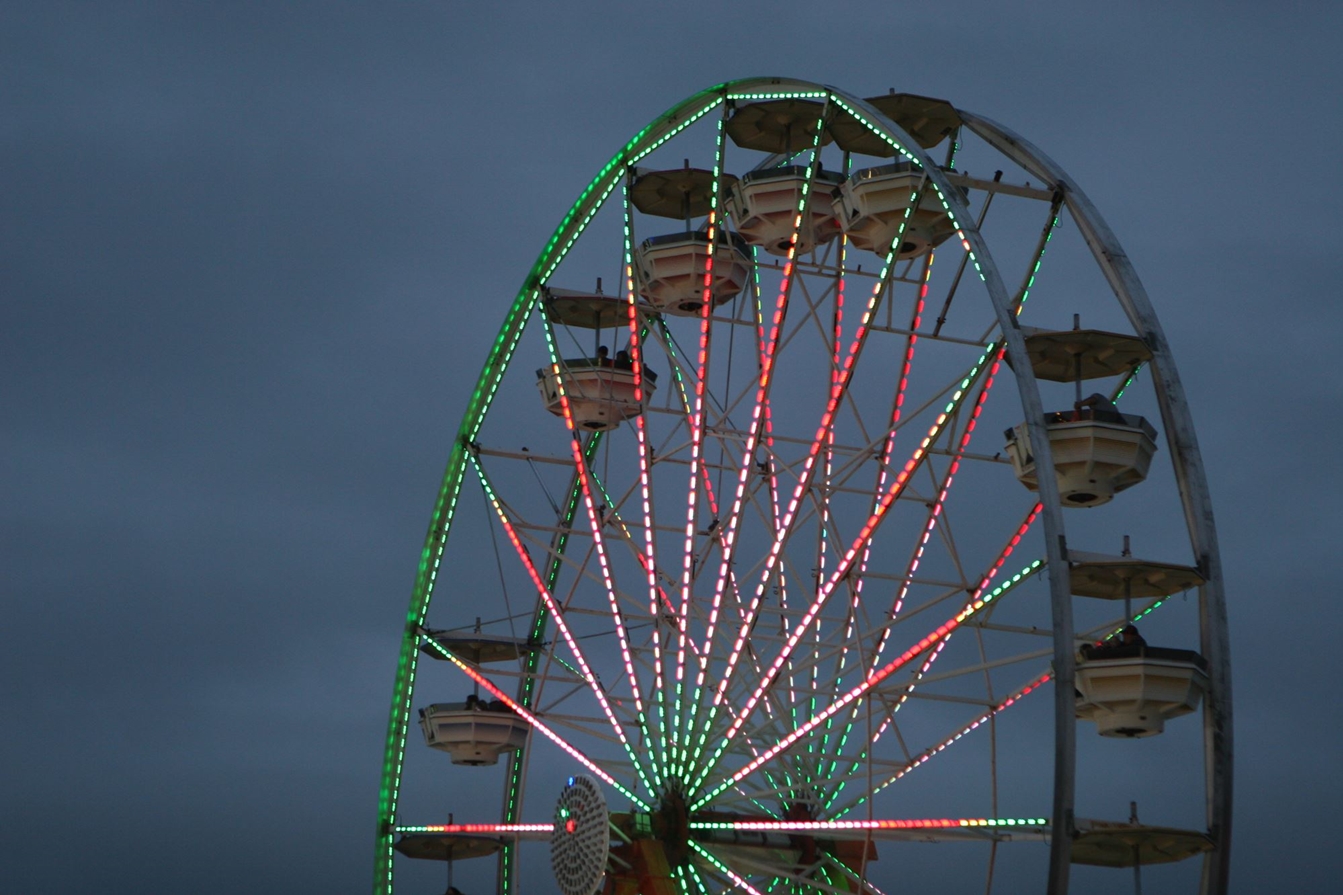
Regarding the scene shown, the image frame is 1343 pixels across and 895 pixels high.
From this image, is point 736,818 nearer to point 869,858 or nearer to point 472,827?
point 869,858

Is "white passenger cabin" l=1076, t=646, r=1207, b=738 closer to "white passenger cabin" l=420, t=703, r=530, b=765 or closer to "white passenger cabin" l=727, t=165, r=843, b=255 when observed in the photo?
"white passenger cabin" l=727, t=165, r=843, b=255

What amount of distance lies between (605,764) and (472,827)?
9.54 ft

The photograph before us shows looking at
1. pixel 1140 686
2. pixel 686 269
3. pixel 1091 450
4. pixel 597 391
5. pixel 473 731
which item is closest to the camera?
pixel 1140 686

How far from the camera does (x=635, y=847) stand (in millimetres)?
25531

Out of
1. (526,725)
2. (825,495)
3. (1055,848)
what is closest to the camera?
(1055,848)

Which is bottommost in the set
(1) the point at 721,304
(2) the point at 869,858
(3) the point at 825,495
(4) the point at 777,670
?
(2) the point at 869,858

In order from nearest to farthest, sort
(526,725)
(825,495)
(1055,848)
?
(1055,848) → (825,495) → (526,725)

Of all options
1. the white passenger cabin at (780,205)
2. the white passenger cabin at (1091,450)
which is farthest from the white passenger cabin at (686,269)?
the white passenger cabin at (1091,450)

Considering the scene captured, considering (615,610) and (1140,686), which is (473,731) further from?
(1140,686)

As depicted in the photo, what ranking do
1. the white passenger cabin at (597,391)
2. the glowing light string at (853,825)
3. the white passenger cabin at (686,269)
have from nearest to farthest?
the glowing light string at (853,825) < the white passenger cabin at (686,269) < the white passenger cabin at (597,391)

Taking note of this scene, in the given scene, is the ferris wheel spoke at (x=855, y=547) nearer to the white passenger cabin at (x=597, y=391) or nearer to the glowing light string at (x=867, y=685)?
the glowing light string at (x=867, y=685)

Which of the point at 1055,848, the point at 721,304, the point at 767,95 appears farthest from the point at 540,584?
the point at 1055,848

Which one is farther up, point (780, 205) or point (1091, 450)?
point (780, 205)

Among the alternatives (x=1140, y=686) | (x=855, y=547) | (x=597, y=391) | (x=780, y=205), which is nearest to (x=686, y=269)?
(x=780, y=205)
